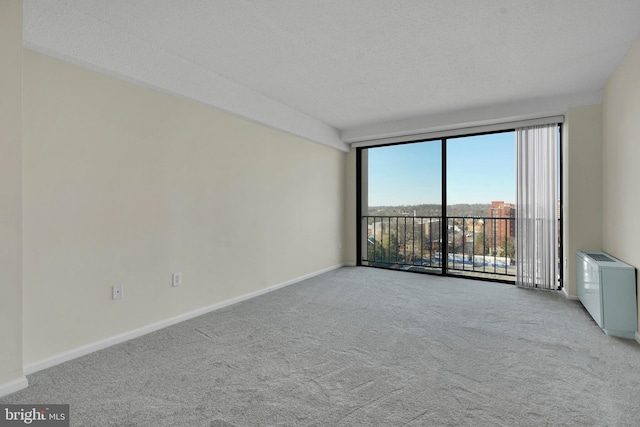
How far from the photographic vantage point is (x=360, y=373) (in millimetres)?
1965

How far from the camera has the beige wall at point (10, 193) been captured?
5.61ft

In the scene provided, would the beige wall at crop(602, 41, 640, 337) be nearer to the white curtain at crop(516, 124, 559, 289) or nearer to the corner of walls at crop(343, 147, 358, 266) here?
the white curtain at crop(516, 124, 559, 289)

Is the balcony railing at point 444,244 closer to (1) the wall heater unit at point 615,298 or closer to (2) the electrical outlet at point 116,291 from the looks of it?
(1) the wall heater unit at point 615,298

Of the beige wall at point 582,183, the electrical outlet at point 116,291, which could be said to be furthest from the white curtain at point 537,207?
the electrical outlet at point 116,291

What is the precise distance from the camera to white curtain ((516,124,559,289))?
391 centimetres

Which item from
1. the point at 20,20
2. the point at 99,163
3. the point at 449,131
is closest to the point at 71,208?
the point at 99,163

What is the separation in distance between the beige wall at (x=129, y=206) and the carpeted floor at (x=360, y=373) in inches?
12.8

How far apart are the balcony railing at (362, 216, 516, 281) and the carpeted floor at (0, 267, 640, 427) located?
1550 mm

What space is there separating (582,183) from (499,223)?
1.24 metres

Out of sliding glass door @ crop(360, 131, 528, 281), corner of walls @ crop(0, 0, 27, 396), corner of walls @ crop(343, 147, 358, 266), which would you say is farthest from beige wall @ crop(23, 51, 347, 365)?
sliding glass door @ crop(360, 131, 528, 281)

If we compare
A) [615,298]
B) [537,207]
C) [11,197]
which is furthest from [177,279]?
[537,207]

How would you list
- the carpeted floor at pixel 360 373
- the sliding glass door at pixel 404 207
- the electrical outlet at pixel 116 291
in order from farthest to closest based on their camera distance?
the sliding glass door at pixel 404 207
the electrical outlet at pixel 116 291
the carpeted floor at pixel 360 373

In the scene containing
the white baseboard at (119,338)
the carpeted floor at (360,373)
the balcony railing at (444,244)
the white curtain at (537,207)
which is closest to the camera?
the carpeted floor at (360,373)

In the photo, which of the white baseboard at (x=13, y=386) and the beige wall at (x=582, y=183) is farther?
the beige wall at (x=582, y=183)
